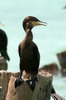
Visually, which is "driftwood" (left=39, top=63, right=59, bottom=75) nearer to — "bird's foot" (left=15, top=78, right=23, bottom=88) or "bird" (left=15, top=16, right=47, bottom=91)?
"bird" (left=15, top=16, right=47, bottom=91)

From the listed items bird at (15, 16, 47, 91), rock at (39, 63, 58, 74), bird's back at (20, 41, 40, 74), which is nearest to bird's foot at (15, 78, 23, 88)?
bird at (15, 16, 47, 91)

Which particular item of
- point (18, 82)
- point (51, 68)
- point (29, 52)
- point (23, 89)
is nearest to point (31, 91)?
point (23, 89)

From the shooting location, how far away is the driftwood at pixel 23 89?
14.2m

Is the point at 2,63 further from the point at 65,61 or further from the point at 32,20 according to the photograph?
the point at 65,61

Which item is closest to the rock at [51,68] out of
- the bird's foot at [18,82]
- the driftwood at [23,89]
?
the driftwood at [23,89]

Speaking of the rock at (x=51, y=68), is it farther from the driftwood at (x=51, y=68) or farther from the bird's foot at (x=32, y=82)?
the bird's foot at (x=32, y=82)

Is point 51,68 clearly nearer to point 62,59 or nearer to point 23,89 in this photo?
point 62,59

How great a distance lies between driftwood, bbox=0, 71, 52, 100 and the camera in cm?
1422

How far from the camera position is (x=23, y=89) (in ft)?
46.8

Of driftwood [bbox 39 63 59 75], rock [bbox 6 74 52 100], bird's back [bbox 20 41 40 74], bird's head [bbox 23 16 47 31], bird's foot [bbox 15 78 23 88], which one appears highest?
driftwood [bbox 39 63 59 75]

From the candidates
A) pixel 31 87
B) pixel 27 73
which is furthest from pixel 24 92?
pixel 27 73

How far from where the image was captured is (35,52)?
15688 millimetres

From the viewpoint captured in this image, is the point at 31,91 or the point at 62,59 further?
the point at 62,59

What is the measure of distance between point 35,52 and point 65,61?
2174cm
